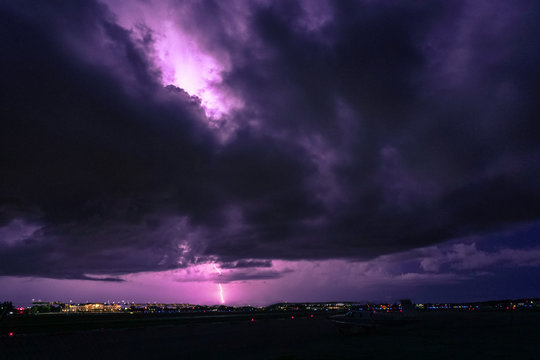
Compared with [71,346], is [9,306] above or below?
above

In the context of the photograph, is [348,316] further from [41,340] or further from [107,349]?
[41,340]

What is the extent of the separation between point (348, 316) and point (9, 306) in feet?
240

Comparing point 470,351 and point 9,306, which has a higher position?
point 9,306

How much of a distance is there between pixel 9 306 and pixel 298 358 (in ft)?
105

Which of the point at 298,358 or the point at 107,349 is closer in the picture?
the point at 298,358

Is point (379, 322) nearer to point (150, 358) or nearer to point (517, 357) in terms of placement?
point (517, 357)

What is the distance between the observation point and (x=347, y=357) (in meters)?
39.2

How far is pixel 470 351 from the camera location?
147 ft

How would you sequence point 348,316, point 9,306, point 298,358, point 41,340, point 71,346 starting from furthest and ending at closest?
point 348,316, point 41,340, point 71,346, point 298,358, point 9,306

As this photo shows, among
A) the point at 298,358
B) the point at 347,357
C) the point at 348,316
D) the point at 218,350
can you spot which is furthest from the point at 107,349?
the point at 348,316

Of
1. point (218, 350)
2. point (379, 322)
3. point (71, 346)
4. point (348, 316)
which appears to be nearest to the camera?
point (218, 350)

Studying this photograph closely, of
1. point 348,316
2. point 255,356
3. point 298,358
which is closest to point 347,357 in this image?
point 298,358

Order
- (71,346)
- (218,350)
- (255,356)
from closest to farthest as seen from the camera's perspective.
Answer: (255,356)
(218,350)
(71,346)

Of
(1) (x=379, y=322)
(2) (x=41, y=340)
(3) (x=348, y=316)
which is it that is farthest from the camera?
(1) (x=379, y=322)
